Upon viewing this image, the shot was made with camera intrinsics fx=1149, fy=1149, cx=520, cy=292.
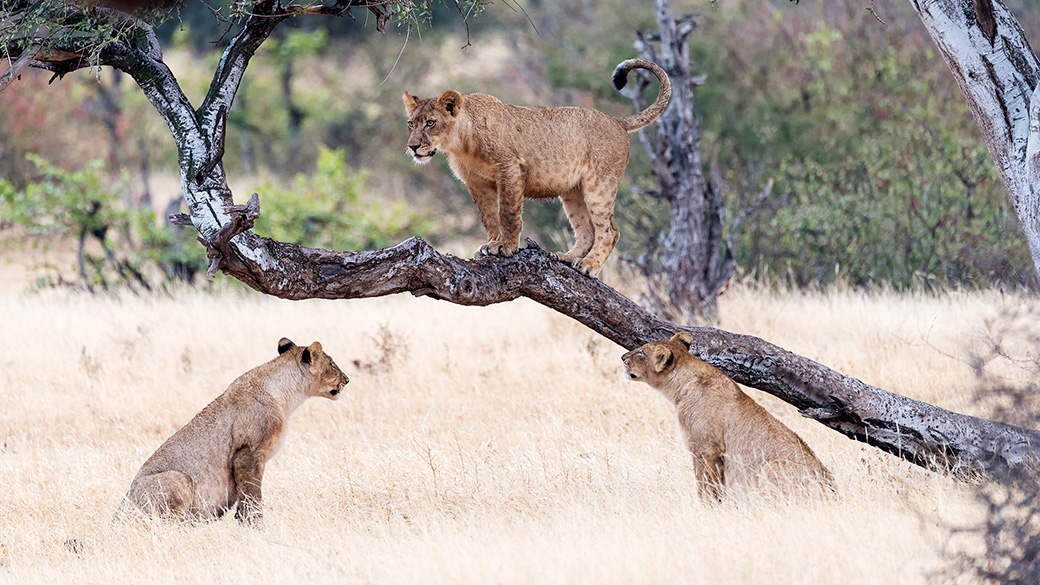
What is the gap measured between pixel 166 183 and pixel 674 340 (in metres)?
22.6

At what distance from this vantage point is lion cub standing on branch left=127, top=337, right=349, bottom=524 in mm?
5845

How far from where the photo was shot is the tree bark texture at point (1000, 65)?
5930 mm

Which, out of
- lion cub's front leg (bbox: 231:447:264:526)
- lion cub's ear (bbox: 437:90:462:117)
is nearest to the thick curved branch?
lion cub's ear (bbox: 437:90:462:117)

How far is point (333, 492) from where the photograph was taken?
6.81 meters

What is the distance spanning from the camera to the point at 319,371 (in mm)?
6219

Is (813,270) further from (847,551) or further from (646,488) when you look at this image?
(847,551)

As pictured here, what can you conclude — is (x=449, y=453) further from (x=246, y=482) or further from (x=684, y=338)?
(x=684, y=338)

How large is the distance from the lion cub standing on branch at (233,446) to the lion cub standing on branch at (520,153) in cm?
121

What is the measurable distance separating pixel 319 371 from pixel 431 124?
146 centimetres

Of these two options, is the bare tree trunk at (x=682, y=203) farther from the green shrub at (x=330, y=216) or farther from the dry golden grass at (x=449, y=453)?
the green shrub at (x=330, y=216)

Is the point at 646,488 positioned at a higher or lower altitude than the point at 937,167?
lower

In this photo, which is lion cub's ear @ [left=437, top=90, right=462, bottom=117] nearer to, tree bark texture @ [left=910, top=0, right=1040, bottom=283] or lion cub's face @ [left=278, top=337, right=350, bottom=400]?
lion cub's face @ [left=278, top=337, right=350, bottom=400]

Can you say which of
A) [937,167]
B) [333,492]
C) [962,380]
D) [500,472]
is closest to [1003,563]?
[500,472]

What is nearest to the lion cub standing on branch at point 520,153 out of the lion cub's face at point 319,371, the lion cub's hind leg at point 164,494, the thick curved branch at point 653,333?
the thick curved branch at point 653,333
